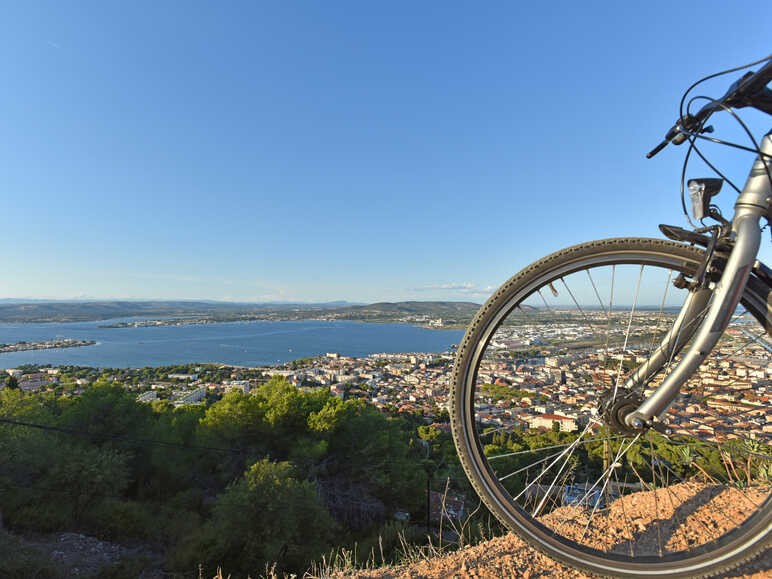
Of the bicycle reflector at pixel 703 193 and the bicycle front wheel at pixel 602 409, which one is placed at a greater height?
the bicycle reflector at pixel 703 193

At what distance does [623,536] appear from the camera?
1.65 meters

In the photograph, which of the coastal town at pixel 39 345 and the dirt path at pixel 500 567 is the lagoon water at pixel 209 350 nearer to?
the coastal town at pixel 39 345

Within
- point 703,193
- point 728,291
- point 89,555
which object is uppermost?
point 703,193

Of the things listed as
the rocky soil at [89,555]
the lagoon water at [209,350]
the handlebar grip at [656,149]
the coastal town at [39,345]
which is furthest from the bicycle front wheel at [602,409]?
the coastal town at [39,345]

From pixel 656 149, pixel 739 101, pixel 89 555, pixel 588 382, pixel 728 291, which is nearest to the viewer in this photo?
pixel 728 291

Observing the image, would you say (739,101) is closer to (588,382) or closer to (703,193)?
(703,193)

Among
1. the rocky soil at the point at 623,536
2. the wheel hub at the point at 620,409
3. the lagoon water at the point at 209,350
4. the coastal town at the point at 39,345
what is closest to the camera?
the wheel hub at the point at 620,409

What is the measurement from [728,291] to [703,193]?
371 mm

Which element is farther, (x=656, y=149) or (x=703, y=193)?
(x=656, y=149)

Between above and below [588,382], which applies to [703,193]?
above

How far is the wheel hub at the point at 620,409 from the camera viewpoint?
50.6 inches

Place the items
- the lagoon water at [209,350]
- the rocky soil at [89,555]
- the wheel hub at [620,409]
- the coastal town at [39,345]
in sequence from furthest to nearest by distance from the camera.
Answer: the coastal town at [39,345] → the lagoon water at [209,350] → the rocky soil at [89,555] → the wheel hub at [620,409]

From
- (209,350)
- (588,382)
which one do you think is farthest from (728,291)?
(209,350)

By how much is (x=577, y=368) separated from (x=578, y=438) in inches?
19.5
